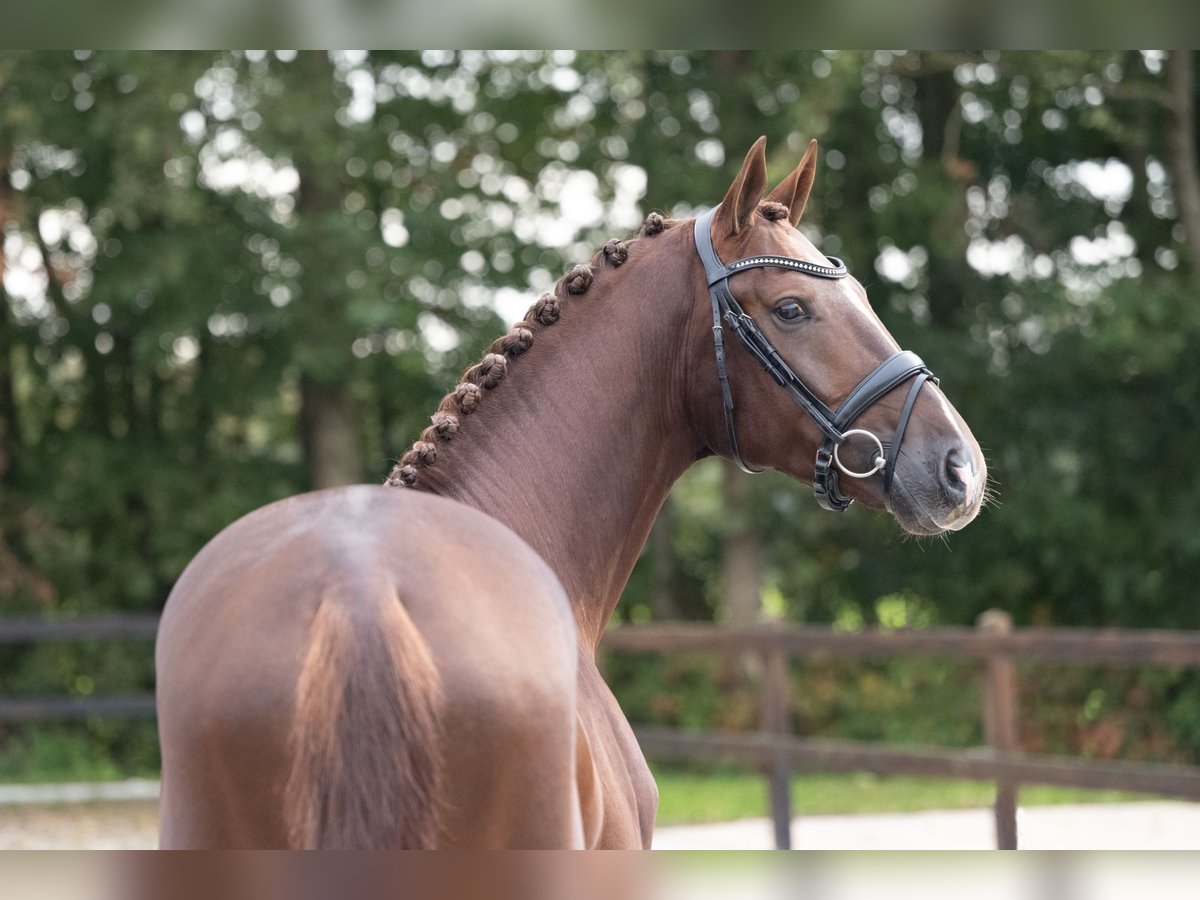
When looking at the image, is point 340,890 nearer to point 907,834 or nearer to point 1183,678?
point 907,834

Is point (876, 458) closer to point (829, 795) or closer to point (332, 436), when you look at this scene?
point (829, 795)

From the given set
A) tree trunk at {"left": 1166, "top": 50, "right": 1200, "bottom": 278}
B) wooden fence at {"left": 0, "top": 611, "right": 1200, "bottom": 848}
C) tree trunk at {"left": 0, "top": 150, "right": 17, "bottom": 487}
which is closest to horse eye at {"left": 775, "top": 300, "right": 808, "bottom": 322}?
wooden fence at {"left": 0, "top": 611, "right": 1200, "bottom": 848}

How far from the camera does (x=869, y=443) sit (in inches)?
98.6

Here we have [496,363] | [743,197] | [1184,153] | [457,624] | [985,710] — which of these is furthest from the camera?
[1184,153]

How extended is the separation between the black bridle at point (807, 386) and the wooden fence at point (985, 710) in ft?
13.1

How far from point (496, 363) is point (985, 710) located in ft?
18.9

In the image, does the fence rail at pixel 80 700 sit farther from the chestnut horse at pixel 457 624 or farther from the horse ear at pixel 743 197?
the horse ear at pixel 743 197

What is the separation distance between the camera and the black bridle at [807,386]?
2.47 m

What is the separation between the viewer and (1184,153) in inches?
466

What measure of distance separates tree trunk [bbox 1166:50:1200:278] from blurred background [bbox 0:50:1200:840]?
0.03m

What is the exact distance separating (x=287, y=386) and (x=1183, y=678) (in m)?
9.74

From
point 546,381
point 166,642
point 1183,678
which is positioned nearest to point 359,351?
point 1183,678

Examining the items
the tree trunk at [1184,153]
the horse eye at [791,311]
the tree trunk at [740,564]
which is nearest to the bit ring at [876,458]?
the horse eye at [791,311]

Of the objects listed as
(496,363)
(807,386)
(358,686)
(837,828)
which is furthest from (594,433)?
(837,828)
